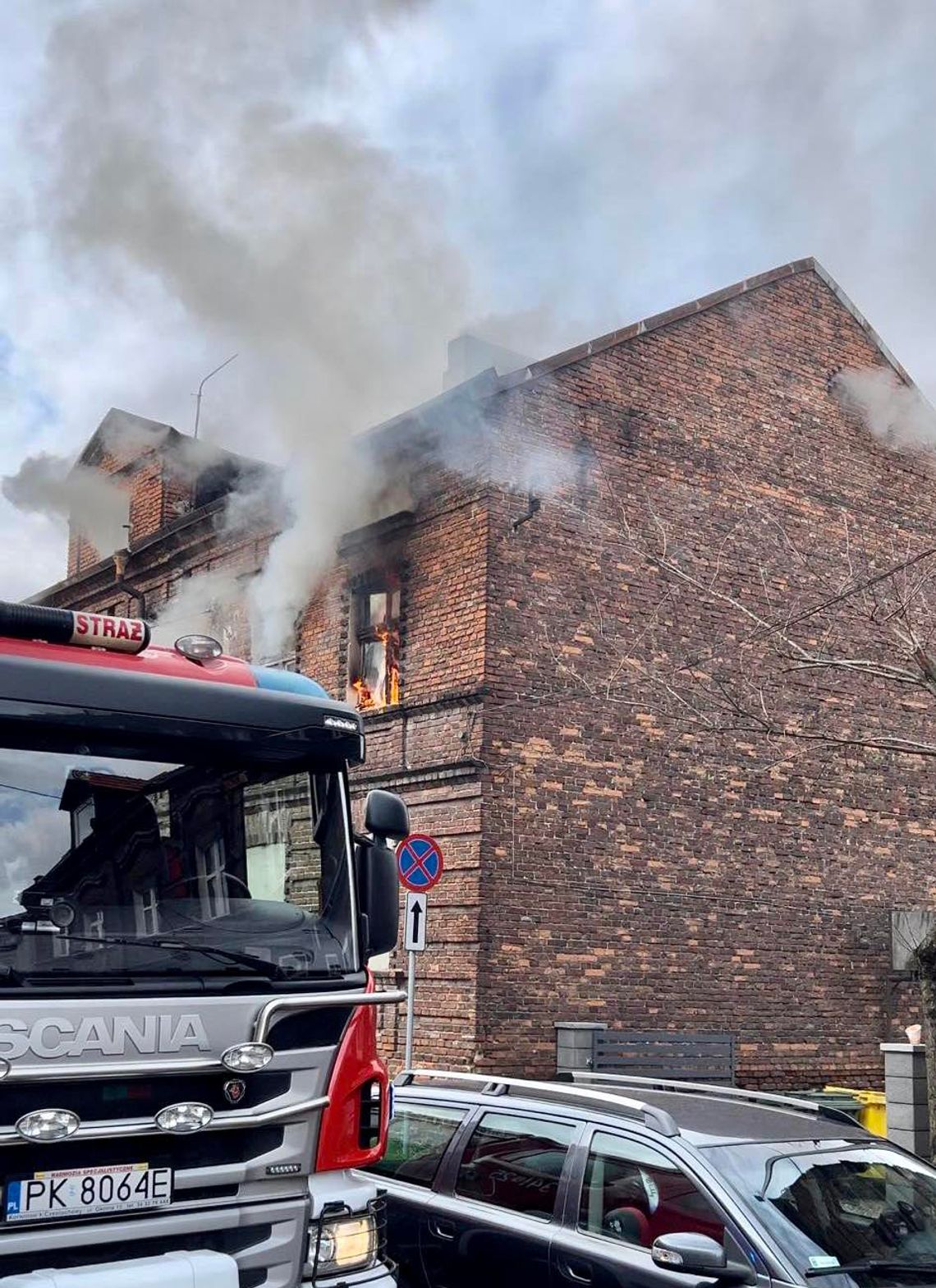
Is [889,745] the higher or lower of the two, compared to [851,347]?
lower

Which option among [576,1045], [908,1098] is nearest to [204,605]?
[576,1045]

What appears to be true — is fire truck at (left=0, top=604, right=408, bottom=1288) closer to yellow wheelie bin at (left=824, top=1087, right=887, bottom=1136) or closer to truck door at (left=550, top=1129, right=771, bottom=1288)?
truck door at (left=550, top=1129, right=771, bottom=1288)

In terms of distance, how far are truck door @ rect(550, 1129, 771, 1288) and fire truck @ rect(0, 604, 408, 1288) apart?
0.82 m

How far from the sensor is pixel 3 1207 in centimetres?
389

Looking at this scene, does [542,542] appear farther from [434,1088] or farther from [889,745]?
[434,1088]

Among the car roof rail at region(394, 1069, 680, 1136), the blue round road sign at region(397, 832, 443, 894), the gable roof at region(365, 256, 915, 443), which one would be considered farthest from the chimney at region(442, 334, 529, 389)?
the car roof rail at region(394, 1069, 680, 1136)

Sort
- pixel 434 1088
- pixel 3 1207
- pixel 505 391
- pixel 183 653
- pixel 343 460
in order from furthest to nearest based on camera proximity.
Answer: pixel 343 460, pixel 505 391, pixel 434 1088, pixel 183 653, pixel 3 1207

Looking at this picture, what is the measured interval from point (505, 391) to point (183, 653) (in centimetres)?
920

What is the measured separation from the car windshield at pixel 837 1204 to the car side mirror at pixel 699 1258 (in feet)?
0.59

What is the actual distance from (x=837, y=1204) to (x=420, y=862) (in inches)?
254

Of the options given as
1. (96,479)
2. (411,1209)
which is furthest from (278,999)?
(96,479)

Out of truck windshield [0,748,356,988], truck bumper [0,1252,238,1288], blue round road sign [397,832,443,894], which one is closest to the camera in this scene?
truck bumper [0,1252,238,1288]

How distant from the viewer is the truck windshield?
170 inches

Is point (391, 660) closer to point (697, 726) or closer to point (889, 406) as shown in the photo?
point (697, 726)
